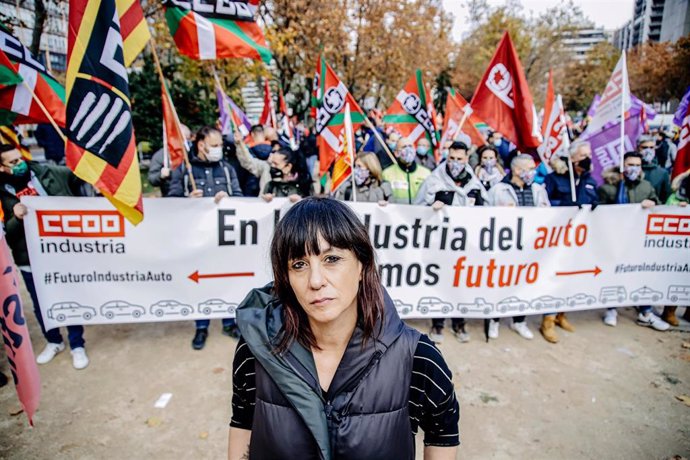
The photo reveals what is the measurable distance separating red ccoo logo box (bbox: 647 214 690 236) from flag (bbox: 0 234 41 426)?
19.2 feet

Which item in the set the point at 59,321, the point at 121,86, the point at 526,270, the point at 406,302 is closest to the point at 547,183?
the point at 526,270

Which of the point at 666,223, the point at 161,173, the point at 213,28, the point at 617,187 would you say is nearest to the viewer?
the point at 213,28

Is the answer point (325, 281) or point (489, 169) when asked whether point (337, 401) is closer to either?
point (325, 281)

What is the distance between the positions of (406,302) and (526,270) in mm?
1372

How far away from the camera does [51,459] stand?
10.1 ft

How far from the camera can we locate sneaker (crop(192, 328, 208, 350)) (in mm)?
4625

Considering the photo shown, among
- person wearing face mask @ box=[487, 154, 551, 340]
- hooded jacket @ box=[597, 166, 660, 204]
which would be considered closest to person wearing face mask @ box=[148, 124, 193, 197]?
person wearing face mask @ box=[487, 154, 551, 340]

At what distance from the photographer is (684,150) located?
5.17 metres

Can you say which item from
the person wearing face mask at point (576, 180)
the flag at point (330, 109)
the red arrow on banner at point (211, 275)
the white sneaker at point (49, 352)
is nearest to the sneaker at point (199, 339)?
the red arrow on banner at point (211, 275)

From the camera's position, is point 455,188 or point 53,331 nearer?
point 53,331

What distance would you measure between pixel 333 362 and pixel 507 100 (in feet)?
14.0

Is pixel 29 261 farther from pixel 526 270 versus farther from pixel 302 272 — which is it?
pixel 526 270

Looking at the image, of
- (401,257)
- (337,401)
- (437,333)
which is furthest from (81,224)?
(437,333)

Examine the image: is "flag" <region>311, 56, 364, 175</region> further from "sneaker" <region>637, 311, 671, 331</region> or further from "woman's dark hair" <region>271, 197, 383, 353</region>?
"sneaker" <region>637, 311, 671, 331</region>
